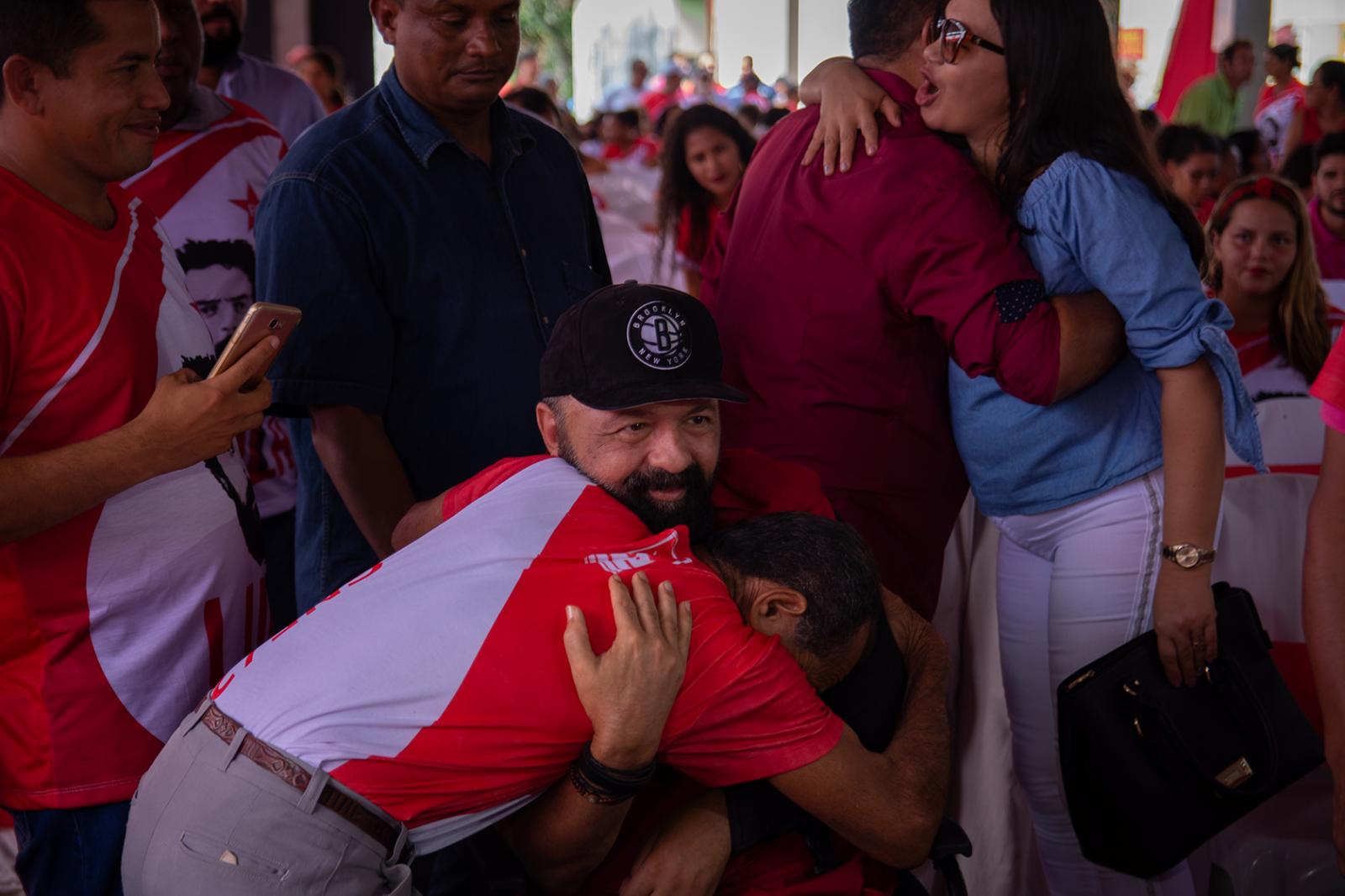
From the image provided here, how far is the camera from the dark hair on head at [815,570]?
1608 mm

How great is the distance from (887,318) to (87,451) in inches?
46.4

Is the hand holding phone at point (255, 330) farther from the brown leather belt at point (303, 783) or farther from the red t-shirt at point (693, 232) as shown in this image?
the red t-shirt at point (693, 232)

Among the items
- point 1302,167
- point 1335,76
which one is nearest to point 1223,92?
point 1335,76

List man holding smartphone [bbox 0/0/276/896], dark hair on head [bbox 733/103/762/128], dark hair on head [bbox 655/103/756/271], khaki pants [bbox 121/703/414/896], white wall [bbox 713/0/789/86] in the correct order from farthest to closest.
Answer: white wall [bbox 713/0/789/86]
dark hair on head [bbox 733/103/762/128]
dark hair on head [bbox 655/103/756/271]
man holding smartphone [bbox 0/0/276/896]
khaki pants [bbox 121/703/414/896]

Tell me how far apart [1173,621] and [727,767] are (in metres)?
0.83

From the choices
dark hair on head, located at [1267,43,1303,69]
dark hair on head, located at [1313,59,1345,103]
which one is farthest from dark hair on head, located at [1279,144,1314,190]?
dark hair on head, located at [1267,43,1303,69]

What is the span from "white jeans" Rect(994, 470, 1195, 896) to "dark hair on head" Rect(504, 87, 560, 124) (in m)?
3.69

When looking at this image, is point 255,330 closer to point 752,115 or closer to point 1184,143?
point 1184,143

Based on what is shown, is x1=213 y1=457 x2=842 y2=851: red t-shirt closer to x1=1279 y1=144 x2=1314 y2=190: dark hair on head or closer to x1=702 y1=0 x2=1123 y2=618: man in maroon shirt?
x1=702 y1=0 x2=1123 y2=618: man in maroon shirt

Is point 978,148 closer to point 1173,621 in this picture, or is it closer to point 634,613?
point 1173,621

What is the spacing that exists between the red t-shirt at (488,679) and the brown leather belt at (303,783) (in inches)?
0.6

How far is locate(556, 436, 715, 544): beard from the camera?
168 centimetres

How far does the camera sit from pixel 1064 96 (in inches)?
73.0

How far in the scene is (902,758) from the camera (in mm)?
1622
